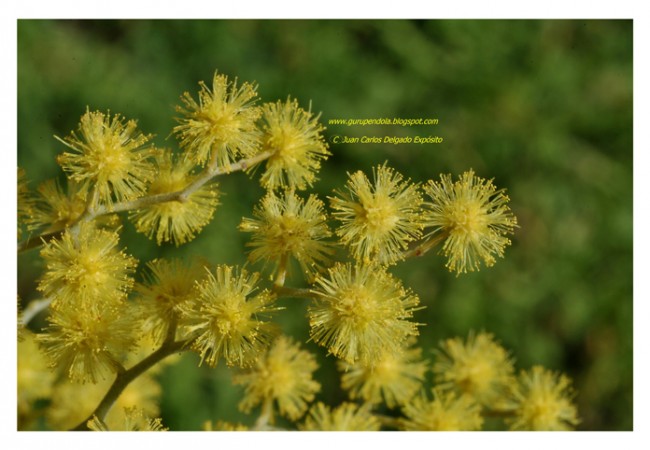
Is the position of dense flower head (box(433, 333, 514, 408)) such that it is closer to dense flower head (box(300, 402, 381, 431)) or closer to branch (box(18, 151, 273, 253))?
dense flower head (box(300, 402, 381, 431))

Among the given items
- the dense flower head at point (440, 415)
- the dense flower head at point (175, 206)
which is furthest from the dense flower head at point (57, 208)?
the dense flower head at point (440, 415)

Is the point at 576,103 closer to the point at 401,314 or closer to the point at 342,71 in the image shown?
the point at 342,71

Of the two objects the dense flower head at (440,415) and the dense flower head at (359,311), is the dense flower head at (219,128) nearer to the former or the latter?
the dense flower head at (359,311)

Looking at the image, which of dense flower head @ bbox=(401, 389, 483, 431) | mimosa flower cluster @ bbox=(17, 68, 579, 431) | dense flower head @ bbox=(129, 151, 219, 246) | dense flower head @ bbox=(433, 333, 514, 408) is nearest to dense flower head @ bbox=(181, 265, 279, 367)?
mimosa flower cluster @ bbox=(17, 68, 579, 431)

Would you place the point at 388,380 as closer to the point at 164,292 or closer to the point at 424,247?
the point at 424,247

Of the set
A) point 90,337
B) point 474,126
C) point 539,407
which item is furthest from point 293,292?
point 474,126
